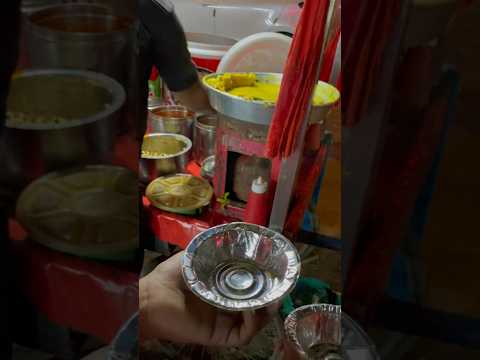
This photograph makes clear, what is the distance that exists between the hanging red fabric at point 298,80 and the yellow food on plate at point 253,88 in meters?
0.09

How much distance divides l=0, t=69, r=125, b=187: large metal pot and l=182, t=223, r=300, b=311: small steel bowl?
11.3 inches

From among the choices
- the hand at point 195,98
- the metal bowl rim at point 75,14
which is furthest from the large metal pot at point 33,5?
the hand at point 195,98

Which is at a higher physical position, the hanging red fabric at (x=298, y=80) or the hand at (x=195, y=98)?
the hanging red fabric at (x=298, y=80)

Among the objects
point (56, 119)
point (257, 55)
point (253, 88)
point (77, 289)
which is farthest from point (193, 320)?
point (257, 55)

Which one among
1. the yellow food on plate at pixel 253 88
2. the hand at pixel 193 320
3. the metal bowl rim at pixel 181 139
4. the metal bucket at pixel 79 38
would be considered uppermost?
the metal bucket at pixel 79 38

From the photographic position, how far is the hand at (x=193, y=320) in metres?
0.49

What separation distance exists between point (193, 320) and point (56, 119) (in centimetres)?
34

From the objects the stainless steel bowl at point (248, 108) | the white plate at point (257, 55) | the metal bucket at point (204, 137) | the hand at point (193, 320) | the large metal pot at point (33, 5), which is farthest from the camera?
the metal bucket at point (204, 137)

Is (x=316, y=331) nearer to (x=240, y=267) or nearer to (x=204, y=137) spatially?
(x=240, y=267)

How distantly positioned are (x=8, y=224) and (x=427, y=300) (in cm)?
38

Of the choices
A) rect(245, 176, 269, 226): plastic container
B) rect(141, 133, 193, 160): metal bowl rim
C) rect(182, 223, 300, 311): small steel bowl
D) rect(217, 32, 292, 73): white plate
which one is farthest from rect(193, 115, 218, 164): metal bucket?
rect(182, 223, 300, 311): small steel bowl

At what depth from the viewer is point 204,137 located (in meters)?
0.98

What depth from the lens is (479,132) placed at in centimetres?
31

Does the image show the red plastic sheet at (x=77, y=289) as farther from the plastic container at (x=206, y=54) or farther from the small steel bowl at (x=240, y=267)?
the plastic container at (x=206, y=54)
